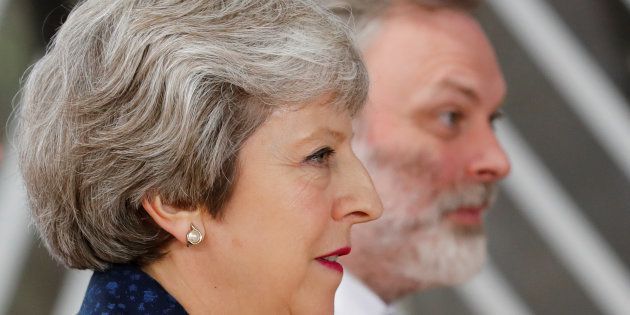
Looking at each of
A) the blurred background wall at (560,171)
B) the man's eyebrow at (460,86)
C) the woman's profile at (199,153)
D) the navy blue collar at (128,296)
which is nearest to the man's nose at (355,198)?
the woman's profile at (199,153)

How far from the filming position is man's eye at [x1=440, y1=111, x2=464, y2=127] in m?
2.11

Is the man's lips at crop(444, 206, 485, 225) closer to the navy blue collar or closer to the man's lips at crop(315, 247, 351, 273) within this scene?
the man's lips at crop(315, 247, 351, 273)

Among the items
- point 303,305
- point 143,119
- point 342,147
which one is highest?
point 143,119

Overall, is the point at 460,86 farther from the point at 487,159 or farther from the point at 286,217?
the point at 286,217

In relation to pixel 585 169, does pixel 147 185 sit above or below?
above

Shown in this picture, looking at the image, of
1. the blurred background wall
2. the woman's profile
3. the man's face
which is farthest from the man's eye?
the blurred background wall

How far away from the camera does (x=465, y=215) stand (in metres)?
2.18

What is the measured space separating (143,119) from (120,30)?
0.12m

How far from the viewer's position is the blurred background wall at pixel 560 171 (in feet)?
11.6

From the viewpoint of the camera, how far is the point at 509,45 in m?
3.49

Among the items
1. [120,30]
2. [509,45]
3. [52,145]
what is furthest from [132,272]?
[509,45]

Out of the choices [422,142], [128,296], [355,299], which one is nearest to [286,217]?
[128,296]

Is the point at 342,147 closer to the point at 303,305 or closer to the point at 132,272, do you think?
the point at 303,305

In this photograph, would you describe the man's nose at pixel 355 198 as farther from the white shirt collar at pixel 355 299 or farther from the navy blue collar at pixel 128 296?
the white shirt collar at pixel 355 299
